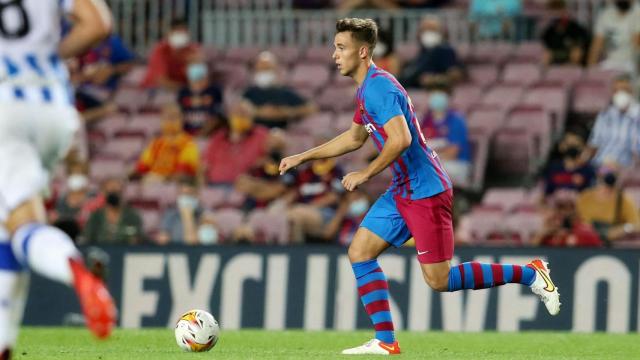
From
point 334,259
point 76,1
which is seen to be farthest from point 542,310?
point 76,1

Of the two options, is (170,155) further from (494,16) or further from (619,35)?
(619,35)

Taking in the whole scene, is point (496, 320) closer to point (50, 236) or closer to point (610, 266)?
point (610, 266)

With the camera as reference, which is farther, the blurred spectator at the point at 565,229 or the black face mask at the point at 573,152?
the black face mask at the point at 573,152

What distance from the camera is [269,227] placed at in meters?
15.2

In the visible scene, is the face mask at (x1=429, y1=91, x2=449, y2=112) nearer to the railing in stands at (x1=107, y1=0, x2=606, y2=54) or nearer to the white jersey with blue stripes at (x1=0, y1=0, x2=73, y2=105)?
the railing in stands at (x1=107, y1=0, x2=606, y2=54)

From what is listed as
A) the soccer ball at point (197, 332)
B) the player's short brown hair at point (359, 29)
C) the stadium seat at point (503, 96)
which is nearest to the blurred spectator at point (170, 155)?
the stadium seat at point (503, 96)

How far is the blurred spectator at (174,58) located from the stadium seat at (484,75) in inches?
134

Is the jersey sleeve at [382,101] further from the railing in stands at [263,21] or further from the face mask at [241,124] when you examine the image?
the railing in stands at [263,21]

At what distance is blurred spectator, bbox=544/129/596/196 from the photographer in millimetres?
15188

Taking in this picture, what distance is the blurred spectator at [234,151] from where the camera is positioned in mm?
16359

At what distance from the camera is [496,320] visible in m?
13.8

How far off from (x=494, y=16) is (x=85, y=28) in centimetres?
1249

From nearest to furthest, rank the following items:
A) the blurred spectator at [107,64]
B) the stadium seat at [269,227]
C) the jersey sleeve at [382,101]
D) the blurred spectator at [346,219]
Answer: the jersey sleeve at [382,101] < the blurred spectator at [346,219] < the stadium seat at [269,227] < the blurred spectator at [107,64]

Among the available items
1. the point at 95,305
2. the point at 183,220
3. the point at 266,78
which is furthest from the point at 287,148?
the point at 95,305
